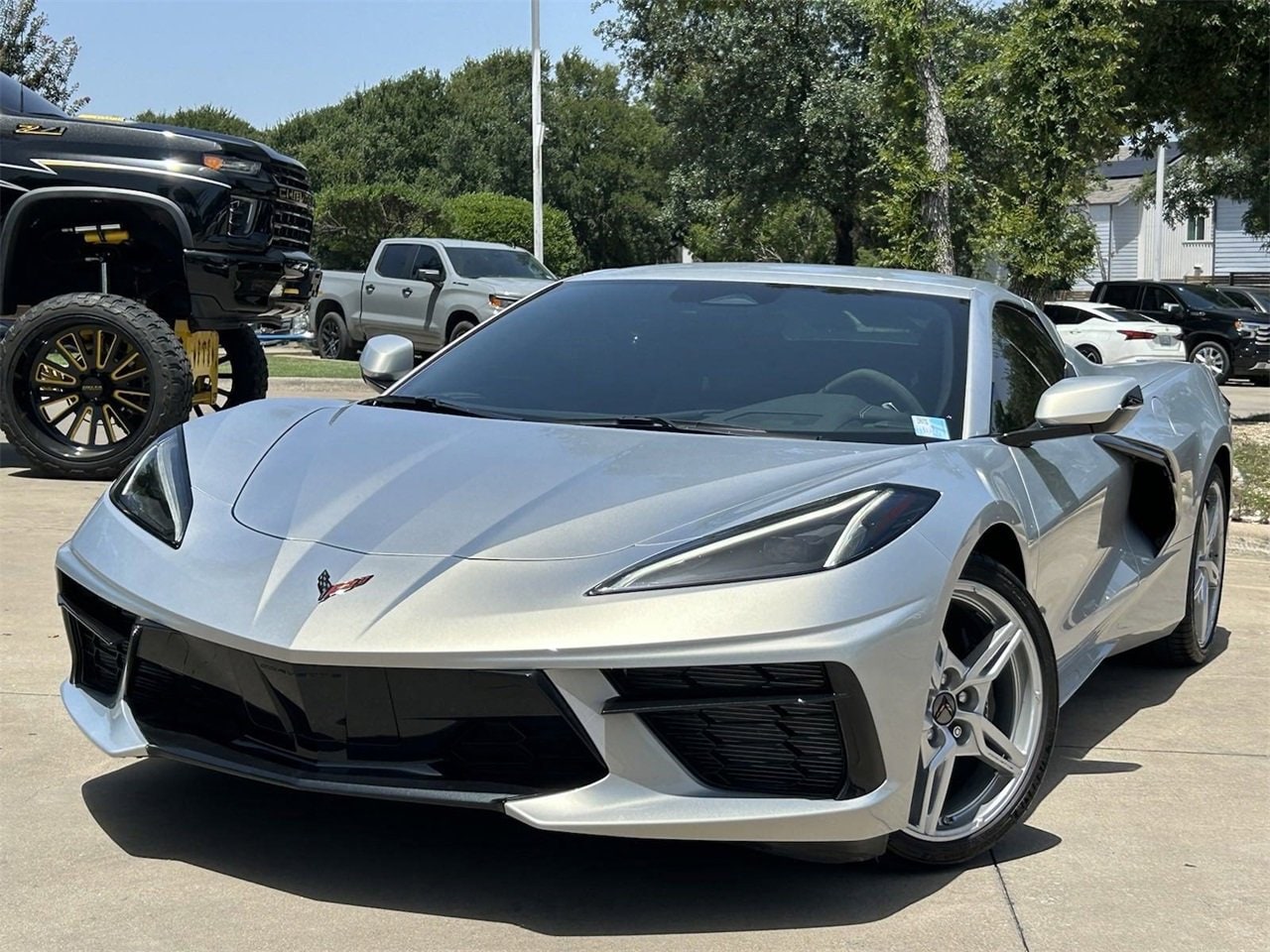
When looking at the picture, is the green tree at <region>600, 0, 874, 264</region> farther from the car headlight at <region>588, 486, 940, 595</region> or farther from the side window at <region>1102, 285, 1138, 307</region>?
the car headlight at <region>588, 486, 940, 595</region>

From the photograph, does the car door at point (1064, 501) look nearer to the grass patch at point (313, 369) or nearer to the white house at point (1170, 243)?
the grass patch at point (313, 369)

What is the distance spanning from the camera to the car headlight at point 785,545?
3.05m

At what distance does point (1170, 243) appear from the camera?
60.7 metres

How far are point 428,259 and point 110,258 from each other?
11284 mm

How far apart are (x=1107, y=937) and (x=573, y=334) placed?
7.30ft

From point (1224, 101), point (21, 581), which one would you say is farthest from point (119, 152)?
point (1224, 101)

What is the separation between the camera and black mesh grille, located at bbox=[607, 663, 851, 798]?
298 cm

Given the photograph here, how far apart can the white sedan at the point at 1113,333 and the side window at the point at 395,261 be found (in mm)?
8604

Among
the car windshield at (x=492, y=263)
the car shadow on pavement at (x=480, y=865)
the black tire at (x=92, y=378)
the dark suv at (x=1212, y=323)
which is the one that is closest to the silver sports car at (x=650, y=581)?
the car shadow on pavement at (x=480, y=865)

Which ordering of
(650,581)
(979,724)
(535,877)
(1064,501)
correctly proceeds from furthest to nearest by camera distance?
(1064,501)
(979,724)
(535,877)
(650,581)

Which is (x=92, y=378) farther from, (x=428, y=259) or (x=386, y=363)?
(x=428, y=259)

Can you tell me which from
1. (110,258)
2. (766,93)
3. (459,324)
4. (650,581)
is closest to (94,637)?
(650,581)

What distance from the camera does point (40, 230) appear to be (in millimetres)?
9109

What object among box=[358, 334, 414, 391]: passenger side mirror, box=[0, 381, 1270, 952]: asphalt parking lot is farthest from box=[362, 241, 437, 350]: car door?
box=[0, 381, 1270, 952]: asphalt parking lot
